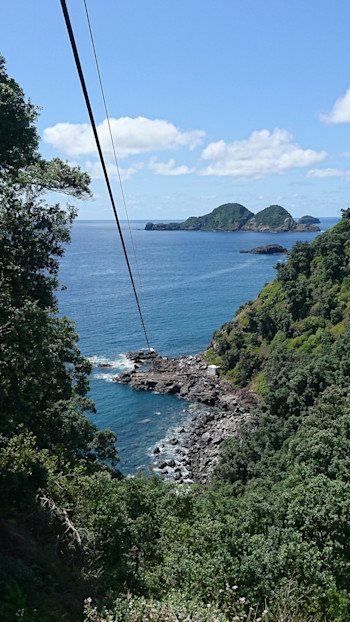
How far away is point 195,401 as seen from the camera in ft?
195

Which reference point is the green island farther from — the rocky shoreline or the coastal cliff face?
the coastal cliff face

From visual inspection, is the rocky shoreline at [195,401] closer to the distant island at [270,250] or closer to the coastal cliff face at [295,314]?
the coastal cliff face at [295,314]

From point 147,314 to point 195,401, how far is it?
37.0m

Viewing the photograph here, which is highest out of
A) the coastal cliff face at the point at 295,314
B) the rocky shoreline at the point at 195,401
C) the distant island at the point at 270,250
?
the distant island at the point at 270,250

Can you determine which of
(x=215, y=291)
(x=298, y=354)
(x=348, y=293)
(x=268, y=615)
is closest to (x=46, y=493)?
(x=268, y=615)

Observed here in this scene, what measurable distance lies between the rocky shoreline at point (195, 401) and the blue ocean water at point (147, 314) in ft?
5.69

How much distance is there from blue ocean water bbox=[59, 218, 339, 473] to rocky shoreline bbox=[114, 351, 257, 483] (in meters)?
1.73

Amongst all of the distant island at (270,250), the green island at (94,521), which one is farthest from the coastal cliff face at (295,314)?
the distant island at (270,250)

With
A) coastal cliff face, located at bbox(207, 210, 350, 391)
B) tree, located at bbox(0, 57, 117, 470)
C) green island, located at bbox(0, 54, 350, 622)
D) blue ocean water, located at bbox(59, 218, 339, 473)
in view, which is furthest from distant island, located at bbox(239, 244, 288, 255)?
tree, located at bbox(0, 57, 117, 470)

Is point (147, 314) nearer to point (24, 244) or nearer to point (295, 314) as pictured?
point (295, 314)

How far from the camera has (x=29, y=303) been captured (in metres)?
13.1

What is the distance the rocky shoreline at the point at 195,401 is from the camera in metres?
44.3

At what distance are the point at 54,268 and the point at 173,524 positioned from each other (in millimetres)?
10774

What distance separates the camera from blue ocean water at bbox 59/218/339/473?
5309 cm
